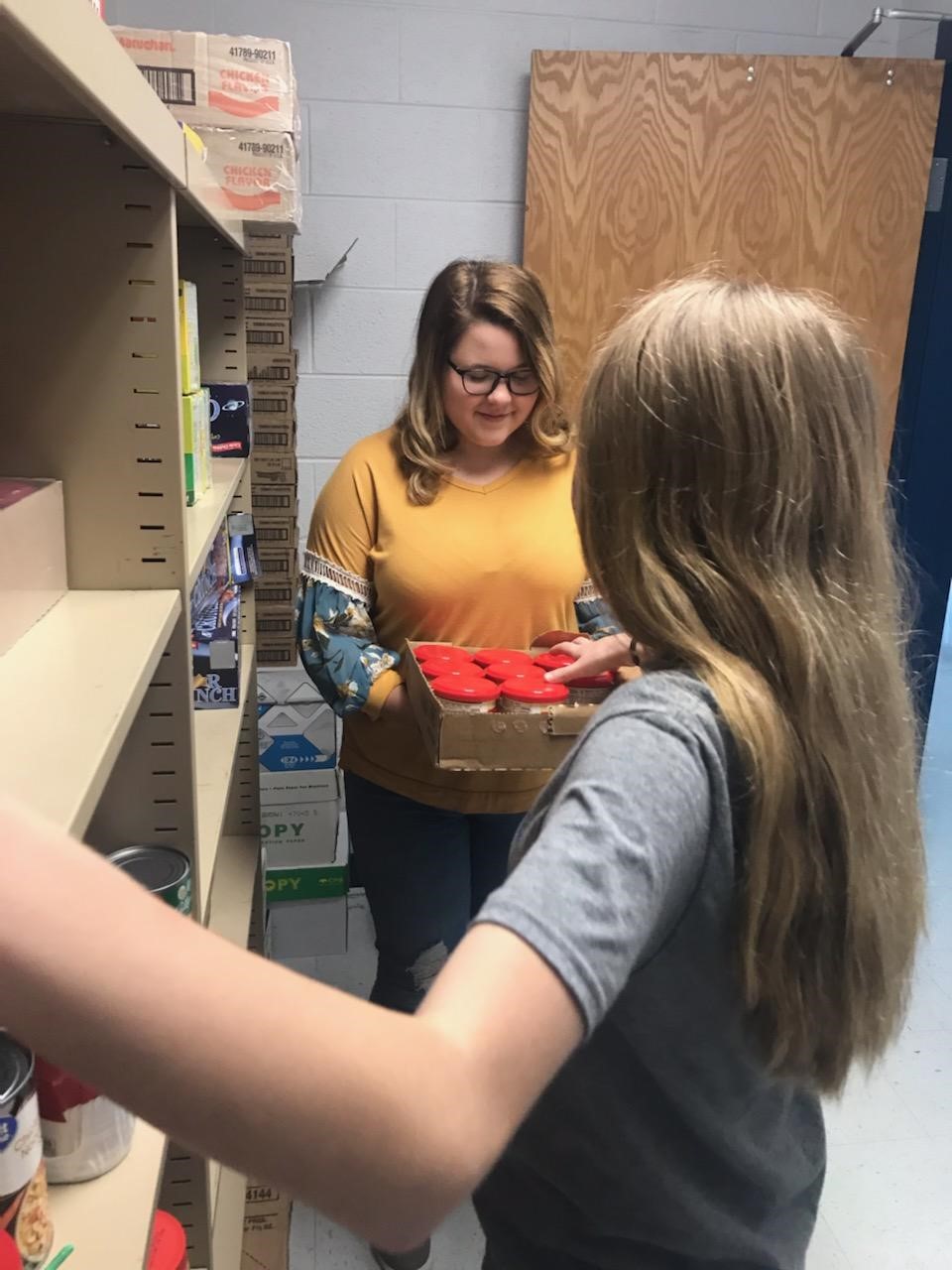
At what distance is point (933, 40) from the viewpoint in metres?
2.77

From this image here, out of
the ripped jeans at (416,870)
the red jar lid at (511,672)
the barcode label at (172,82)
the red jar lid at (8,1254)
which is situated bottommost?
the ripped jeans at (416,870)

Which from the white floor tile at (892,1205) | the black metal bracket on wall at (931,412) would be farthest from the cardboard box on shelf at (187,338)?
the black metal bracket on wall at (931,412)

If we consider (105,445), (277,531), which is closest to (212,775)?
(105,445)

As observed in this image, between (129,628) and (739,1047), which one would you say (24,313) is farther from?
(739,1047)

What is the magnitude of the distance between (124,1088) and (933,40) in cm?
332

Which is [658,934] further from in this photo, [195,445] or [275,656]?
[275,656]

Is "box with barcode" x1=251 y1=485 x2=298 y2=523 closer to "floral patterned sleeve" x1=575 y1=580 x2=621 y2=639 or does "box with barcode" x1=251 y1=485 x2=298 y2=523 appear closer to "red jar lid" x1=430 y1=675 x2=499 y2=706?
"floral patterned sleeve" x1=575 y1=580 x2=621 y2=639

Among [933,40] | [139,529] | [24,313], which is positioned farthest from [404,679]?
[933,40]

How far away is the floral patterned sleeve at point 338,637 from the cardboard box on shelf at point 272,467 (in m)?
0.80

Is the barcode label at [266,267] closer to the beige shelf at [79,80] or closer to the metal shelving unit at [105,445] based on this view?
the metal shelving unit at [105,445]

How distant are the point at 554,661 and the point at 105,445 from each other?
2.93 ft

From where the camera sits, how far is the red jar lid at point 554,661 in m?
1.62

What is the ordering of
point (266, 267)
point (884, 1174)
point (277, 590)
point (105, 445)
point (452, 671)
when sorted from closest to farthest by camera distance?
point (105, 445) < point (452, 671) < point (884, 1174) < point (266, 267) < point (277, 590)

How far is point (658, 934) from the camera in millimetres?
616
